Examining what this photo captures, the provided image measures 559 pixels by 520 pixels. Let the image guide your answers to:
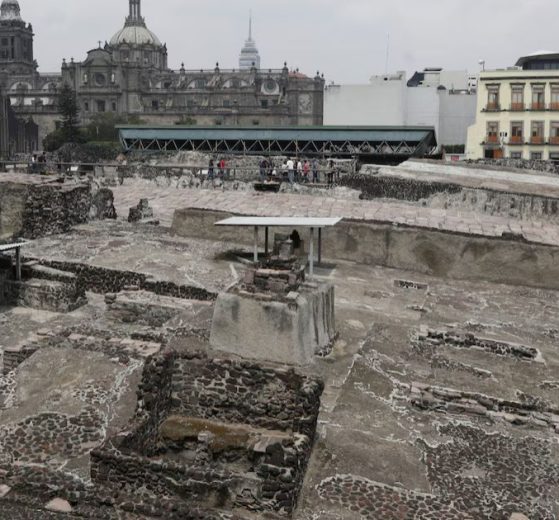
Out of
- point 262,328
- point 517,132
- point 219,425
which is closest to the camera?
point 219,425

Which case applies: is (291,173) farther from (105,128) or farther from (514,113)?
(105,128)

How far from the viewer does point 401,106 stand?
4472 centimetres

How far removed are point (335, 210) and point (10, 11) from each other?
331 ft

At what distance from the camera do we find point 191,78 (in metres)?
90.0

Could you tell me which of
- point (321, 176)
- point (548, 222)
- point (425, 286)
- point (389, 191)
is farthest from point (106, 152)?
point (425, 286)

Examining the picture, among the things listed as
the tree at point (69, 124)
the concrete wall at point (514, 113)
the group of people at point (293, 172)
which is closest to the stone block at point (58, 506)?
the group of people at point (293, 172)

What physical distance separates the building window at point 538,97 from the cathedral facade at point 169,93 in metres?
46.4

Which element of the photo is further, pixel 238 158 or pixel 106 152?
pixel 106 152

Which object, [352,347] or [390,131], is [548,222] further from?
[390,131]

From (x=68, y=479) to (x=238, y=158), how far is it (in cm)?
2383

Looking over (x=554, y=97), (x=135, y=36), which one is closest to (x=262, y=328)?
(x=554, y=97)

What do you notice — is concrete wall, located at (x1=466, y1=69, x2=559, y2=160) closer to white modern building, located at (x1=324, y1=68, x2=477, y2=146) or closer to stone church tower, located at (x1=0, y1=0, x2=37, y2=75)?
white modern building, located at (x1=324, y1=68, x2=477, y2=146)

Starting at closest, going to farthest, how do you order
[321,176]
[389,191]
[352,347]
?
[352,347]
[389,191]
[321,176]

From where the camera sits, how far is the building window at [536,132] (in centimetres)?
3603
